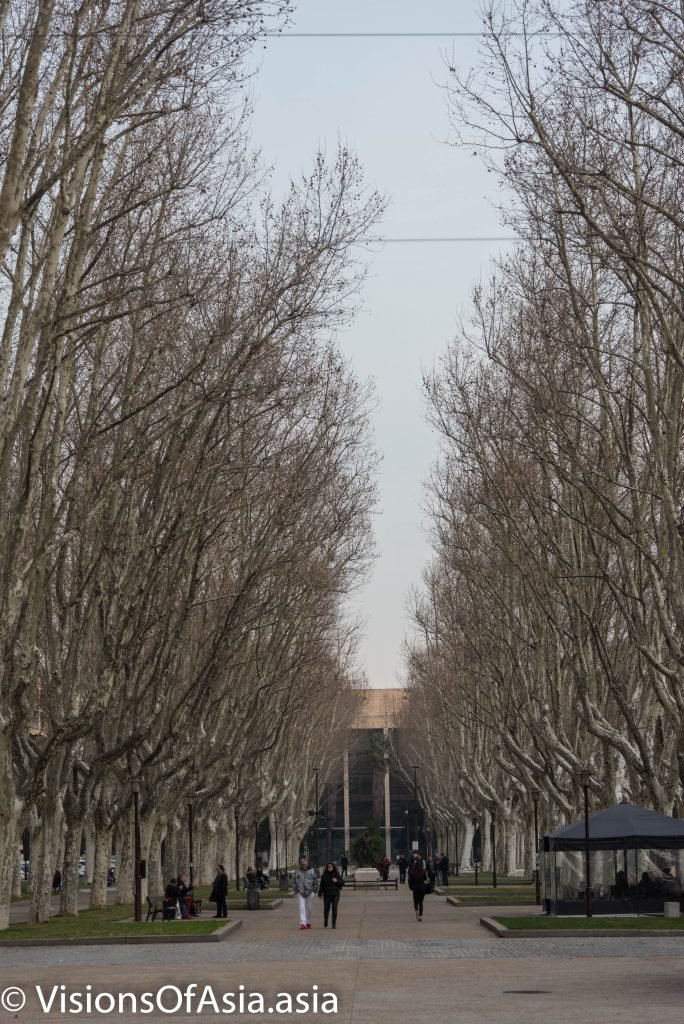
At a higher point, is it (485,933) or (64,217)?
(64,217)

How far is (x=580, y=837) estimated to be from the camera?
1231 inches

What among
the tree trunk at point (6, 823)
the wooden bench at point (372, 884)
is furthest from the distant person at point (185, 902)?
the wooden bench at point (372, 884)

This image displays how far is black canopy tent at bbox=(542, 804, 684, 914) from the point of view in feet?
102

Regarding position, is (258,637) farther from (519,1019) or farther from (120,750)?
(519,1019)

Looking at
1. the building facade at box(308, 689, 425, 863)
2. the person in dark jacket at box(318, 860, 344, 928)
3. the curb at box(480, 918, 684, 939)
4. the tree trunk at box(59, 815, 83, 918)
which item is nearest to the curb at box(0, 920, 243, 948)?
the curb at box(480, 918, 684, 939)

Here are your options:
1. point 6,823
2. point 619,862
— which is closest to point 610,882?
point 619,862

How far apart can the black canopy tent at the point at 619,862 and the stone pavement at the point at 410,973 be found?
3242 millimetres

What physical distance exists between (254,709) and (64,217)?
24.5 m

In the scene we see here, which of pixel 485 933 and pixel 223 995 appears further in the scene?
pixel 485 933

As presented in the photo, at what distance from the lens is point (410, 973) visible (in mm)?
19656

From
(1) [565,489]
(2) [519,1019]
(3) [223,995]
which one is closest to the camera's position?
(2) [519,1019]

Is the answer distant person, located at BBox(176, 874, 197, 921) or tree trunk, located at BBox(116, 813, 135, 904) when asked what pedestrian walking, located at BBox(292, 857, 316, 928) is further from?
tree trunk, located at BBox(116, 813, 135, 904)

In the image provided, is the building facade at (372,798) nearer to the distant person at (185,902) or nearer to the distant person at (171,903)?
the distant person at (185,902)

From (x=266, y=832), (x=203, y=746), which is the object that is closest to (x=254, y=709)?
(x=203, y=746)
